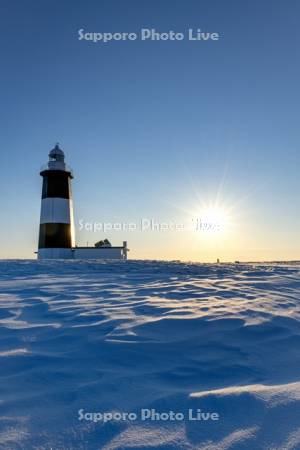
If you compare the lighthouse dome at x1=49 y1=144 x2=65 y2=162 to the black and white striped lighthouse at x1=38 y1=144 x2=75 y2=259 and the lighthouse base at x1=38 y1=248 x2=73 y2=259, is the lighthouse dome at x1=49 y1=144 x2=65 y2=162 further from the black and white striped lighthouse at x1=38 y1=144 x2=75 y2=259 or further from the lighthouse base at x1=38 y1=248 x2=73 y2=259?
the lighthouse base at x1=38 y1=248 x2=73 y2=259

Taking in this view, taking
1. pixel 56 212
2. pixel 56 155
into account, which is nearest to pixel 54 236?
pixel 56 212

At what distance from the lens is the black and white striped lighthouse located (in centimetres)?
2366

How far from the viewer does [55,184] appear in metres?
24.9

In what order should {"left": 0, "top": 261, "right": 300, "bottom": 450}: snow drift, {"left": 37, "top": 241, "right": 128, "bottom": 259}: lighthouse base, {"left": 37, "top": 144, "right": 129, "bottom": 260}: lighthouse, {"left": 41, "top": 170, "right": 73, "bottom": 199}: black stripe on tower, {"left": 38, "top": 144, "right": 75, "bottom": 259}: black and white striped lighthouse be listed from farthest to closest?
{"left": 41, "top": 170, "right": 73, "bottom": 199}: black stripe on tower, {"left": 38, "top": 144, "right": 75, "bottom": 259}: black and white striped lighthouse, {"left": 37, "top": 144, "right": 129, "bottom": 260}: lighthouse, {"left": 37, "top": 241, "right": 128, "bottom": 259}: lighthouse base, {"left": 0, "top": 261, "right": 300, "bottom": 450}: snow drift

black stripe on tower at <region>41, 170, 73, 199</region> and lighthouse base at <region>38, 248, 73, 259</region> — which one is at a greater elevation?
black stripe on tower at <region>41, 170, 73, 199</region>

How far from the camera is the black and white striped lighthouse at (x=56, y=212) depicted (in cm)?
2366

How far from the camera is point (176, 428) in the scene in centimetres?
232

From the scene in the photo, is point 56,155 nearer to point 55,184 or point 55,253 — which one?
point 55,184

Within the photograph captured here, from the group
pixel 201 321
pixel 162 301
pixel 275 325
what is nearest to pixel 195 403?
pixel 201 321

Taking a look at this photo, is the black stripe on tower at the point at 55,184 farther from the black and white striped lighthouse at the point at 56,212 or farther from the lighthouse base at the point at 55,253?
the lighthouse base at the point at 55,253

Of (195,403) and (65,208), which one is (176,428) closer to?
(195,403)

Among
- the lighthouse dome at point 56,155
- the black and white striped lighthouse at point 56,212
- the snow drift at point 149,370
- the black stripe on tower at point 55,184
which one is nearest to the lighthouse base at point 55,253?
the black and white striped lighthouse at point 56,212

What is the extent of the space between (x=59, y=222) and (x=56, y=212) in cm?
80

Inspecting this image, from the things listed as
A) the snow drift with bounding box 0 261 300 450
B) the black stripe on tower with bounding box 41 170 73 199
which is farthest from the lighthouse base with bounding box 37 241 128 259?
the snow drift with bounding box 0 261 300 450
